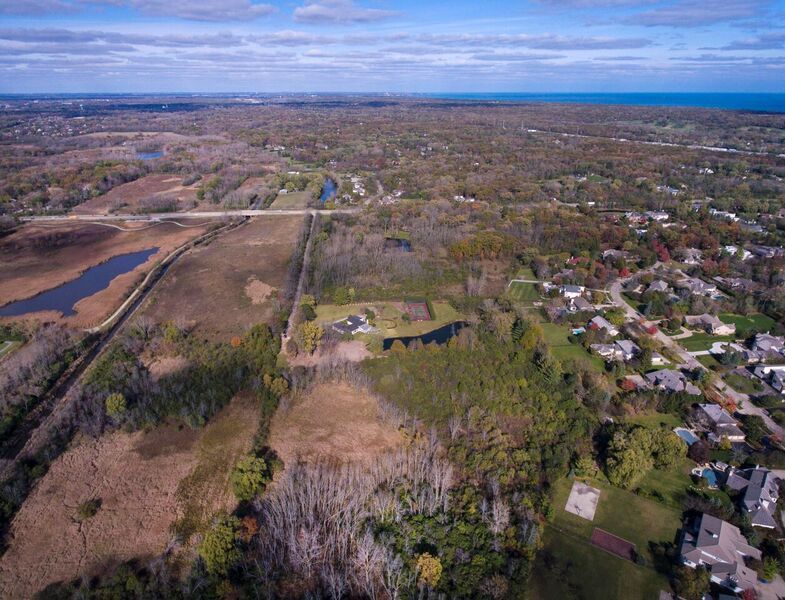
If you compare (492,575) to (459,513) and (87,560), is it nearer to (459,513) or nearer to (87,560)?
(459,513)

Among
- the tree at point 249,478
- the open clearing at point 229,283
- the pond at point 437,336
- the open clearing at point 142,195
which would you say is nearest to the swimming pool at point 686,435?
the pond at point 437,336

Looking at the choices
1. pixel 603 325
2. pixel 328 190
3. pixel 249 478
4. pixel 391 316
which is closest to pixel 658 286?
pixel 603 325

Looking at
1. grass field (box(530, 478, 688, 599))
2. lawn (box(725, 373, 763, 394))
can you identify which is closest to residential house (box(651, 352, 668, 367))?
lawn (box(725, 373, 763, 394))

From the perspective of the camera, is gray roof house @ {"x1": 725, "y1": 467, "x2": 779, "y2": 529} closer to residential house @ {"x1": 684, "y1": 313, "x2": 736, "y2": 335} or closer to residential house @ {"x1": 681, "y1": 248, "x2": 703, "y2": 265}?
residential house @ {"x1": 684, "y1": 313, "x2": 736, "y2": 335}

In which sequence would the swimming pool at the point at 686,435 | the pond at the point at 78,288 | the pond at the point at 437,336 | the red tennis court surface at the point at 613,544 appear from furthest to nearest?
the pond at the point at 78,288 → the pond at the point at 437,336 → the swimming pool at the point at 686,435 → the red tennis court surface at the point at 613,544

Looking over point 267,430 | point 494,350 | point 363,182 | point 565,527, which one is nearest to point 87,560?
point 267,430

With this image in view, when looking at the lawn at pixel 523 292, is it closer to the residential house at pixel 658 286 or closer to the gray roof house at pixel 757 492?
the residential house at pixel 658 286
